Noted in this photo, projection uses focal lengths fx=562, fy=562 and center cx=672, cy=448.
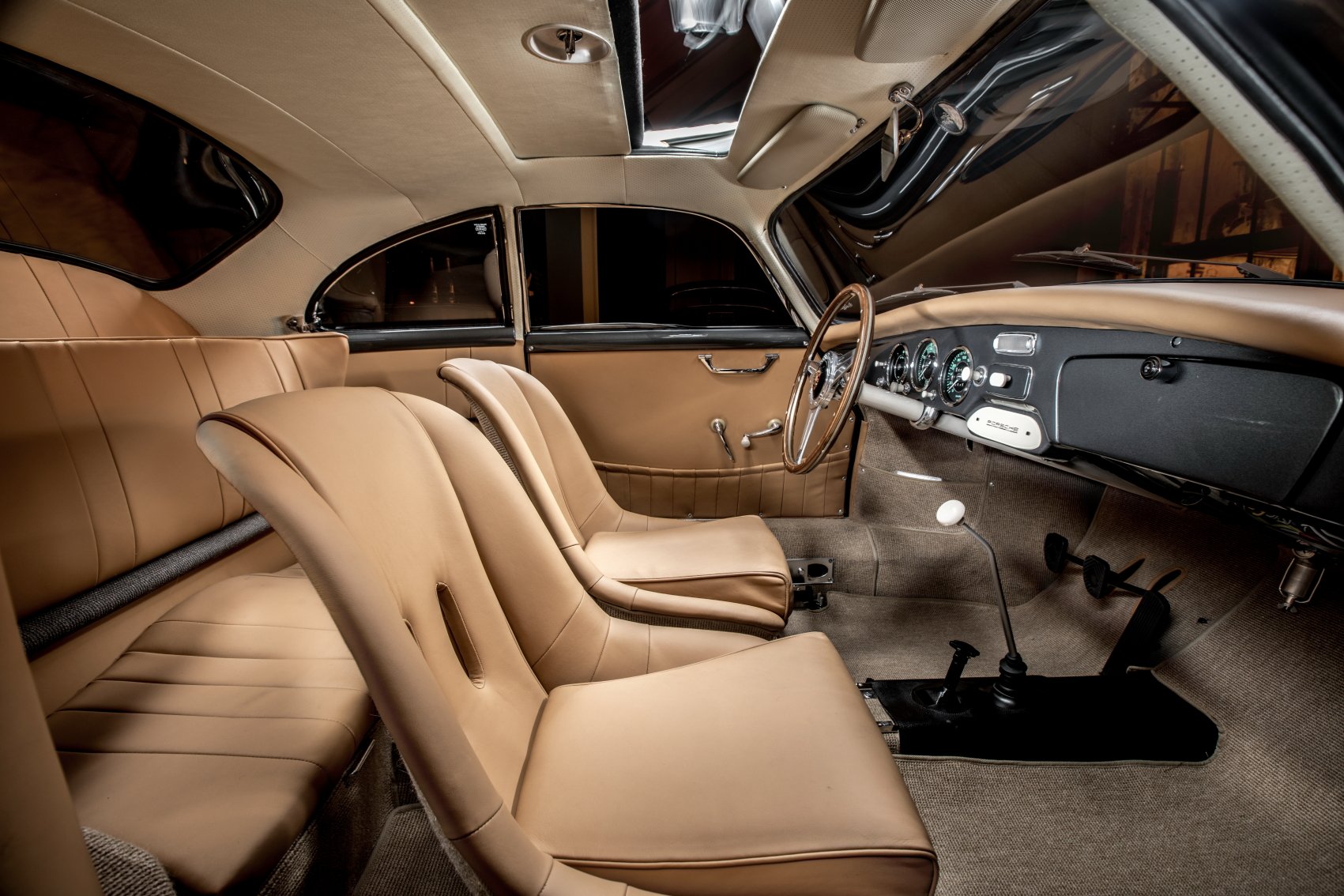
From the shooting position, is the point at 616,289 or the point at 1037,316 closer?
the point at 1037,316

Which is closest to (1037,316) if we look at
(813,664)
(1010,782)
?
(813,664)

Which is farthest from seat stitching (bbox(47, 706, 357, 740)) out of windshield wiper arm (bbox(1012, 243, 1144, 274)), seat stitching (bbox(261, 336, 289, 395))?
windshield wiper arm (bbox(1012, 243, 1144, 274))

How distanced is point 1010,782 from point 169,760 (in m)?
1.50

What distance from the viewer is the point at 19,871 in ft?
1.00

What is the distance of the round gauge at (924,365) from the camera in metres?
1.55

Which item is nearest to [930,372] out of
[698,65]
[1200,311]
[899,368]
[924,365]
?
[924,365]

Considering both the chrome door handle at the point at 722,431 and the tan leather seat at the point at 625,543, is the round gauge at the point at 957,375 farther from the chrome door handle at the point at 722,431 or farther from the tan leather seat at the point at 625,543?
the chrome door handle at the point at 722,431

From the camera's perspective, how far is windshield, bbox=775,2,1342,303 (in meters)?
0.96

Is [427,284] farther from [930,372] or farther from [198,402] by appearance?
[930,372]

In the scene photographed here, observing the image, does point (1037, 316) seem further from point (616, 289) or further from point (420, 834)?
point (616, 289)

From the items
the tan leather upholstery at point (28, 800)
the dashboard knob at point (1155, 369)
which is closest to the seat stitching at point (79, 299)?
the tan leather upholstery at point (28, 800)

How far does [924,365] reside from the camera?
63.0 inches

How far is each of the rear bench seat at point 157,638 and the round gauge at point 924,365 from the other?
1.49 metres

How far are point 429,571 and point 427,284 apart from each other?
2.08 metres
